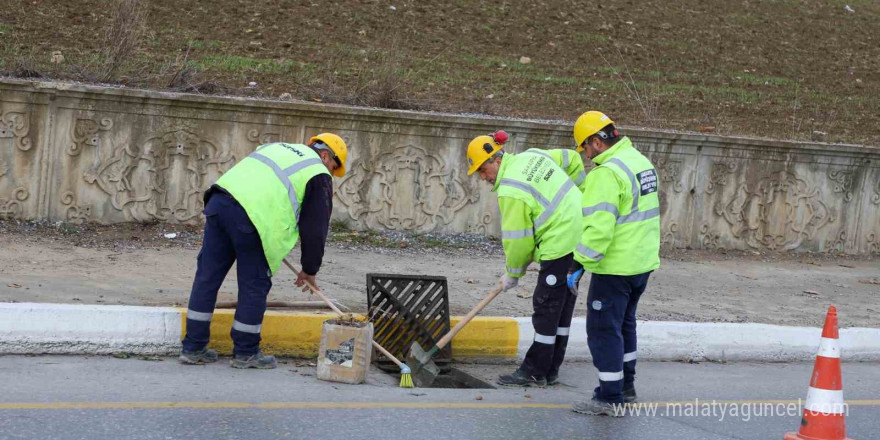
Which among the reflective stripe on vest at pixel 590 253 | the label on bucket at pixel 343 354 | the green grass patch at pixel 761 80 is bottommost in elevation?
the label on bucket at pixel 343 354

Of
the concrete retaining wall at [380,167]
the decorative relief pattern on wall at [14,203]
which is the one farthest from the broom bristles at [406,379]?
the decorative relief pattern on wall at [14,203]

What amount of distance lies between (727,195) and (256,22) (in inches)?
343

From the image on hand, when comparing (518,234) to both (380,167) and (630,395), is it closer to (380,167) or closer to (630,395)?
(630,395)

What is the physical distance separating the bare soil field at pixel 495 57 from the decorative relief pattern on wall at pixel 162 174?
3.53ft

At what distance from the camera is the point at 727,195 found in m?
11.7

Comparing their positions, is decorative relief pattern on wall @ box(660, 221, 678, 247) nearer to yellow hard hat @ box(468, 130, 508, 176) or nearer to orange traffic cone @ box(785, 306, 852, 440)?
yellow hard hat @ box(468, 130, 508, 176)

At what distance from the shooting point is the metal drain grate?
7031 mm

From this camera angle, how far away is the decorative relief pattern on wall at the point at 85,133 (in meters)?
9.46

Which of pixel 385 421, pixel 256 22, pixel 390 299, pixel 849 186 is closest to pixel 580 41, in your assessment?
pixel 256 22

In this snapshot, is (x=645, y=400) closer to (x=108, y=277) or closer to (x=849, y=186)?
(x=108, y=277)

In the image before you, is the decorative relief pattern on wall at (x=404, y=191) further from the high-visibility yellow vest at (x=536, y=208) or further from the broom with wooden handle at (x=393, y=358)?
the high-visibility yellow vest at (x=536, y=208)

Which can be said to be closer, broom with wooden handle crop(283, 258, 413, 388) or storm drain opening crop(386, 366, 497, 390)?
broom with wooden handle crop(283, 258, 413, 388)

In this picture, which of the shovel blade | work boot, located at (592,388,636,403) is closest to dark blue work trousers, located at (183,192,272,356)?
the shovel blade

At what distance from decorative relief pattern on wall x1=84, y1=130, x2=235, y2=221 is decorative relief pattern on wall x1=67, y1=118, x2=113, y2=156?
0.66 ft
